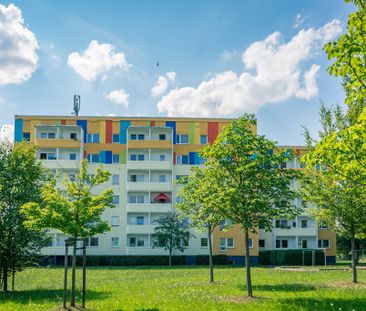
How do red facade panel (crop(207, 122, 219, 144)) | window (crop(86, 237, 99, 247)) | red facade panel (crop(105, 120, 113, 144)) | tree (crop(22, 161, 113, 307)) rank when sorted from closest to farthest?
tree (crop(22, 161, 113, 307))
window (crop(86, 237, 99, 247))
red facade panel (crop(105, 120, 113, 144))
red facade panel (crop(207, 122, 219, 144))

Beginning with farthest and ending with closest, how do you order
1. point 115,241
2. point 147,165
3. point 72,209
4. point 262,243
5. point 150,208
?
1. point 262,243
2. point 115,241
3. point 147,165
4. point 150,208
5. point 72,209

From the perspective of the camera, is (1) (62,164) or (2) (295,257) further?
(1) (62,164)

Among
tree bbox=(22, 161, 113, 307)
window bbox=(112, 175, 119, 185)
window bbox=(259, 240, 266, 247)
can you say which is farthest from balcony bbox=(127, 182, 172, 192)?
tree bbox=(22, 161, 113, 307)

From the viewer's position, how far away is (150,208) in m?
60.0

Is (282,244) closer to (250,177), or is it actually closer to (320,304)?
(250,177)

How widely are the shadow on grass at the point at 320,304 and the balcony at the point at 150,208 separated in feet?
145

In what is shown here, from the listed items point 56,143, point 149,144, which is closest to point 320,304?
point 149,144

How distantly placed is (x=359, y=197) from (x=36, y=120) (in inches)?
1911

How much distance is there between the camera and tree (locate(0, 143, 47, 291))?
20.4 m

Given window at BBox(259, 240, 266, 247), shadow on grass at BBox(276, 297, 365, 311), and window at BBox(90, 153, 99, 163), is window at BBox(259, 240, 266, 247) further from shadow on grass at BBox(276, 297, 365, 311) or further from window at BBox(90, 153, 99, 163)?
shadow on grass at BBox(276, 297, 365, 311)

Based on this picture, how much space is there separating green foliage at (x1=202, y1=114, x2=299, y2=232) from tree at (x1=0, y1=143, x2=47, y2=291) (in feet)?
26.2

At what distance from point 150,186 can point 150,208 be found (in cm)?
273

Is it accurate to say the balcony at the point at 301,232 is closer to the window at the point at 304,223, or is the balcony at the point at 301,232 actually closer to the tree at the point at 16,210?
the window at the point at 304,223

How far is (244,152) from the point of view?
18.1 m
